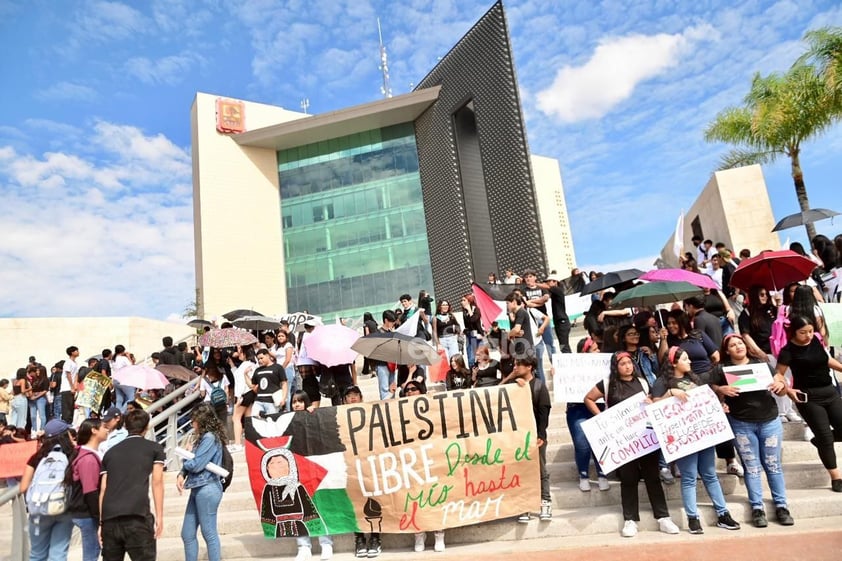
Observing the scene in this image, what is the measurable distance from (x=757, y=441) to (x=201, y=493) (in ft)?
17.0

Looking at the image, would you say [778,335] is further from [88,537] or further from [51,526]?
[51,526]

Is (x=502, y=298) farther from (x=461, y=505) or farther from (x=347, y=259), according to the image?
(x=347, y=259)

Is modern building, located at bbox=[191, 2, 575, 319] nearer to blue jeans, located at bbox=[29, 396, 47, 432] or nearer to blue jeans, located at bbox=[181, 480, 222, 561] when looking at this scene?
blue jeans, located at bbox=[29, 396, 47, 432]

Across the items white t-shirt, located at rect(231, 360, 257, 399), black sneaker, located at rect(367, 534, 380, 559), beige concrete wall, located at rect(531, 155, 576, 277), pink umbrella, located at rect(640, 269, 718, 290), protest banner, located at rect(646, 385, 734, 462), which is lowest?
black sneaker, located at rect(367, 534, 380, 559)

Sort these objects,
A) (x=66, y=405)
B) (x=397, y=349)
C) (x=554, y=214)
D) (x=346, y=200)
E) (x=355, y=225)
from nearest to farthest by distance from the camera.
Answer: (x=397, y=349), (x=66, y=405), (x=355, y=225), (x=346, y=200), (x=554, y=214)

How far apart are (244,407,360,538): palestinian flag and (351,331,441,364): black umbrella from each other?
160 centimetres

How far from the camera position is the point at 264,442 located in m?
5.89

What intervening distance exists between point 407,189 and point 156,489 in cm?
3185

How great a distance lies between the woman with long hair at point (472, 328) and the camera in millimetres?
11047

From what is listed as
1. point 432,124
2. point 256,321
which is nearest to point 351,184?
point 432,124

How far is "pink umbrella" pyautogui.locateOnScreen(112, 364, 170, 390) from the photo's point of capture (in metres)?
9.20

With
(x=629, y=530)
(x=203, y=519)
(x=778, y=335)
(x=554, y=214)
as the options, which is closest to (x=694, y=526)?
(x=629, y=530)

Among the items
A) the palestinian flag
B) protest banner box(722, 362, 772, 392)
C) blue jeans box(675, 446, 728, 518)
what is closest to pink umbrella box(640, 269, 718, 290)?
protest banner box(722, 362, 772, 392)

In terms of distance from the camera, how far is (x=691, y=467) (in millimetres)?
5062
